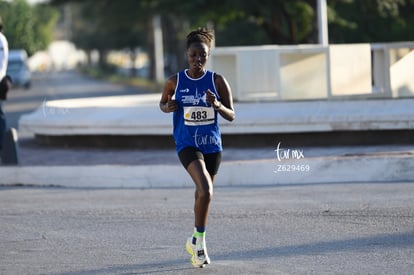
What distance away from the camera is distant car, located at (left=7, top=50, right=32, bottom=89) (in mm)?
54938

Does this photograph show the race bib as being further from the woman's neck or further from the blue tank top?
the woman's neck

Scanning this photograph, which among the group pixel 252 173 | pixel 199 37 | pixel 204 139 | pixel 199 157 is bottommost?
pixel 252 173

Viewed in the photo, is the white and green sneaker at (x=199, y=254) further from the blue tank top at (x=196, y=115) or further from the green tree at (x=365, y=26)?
the green tree at (x=365, y=26)

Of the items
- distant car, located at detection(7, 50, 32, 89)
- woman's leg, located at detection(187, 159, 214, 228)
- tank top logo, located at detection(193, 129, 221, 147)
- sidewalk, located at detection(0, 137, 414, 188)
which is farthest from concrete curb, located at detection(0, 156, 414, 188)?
distant car, located at detection(7, 50, 32, 89)

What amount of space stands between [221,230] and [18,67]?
158 ft

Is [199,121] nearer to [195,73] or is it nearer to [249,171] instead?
[195,73]

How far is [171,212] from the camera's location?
10.7 m

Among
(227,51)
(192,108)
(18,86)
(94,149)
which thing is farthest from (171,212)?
(18,86)

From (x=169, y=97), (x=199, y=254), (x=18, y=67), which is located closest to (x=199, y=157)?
(x=169, y=97)

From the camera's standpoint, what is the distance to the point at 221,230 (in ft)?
31.2

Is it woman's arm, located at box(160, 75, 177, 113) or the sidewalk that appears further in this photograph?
the sidewalk

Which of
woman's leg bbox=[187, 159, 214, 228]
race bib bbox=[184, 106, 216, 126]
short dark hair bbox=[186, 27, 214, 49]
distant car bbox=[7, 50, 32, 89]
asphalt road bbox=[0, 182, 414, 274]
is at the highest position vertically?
distant car bbox=[7, 50, 32, 89]

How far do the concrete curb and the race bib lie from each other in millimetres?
5165

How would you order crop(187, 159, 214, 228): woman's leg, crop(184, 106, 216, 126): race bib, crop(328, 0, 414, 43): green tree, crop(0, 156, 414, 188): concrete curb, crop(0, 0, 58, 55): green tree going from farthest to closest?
1. crop(328, 0, 414, 43): green tree
2. crop(0, 0, 58, 55): green tree
3. crop(0, 156, 414, 188): concrete curb
4. crop(184, 106, 216, 126): race bib
5. crop(187, 159, 214, 228): woman's leg
